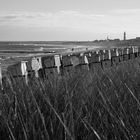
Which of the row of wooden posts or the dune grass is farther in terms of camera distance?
the row of wooden posts

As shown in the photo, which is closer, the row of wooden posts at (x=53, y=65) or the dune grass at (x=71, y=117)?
the dune grass at (x=71, y=117)

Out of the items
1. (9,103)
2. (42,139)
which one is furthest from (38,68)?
(42,139)

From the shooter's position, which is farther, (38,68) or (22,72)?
(38,68)

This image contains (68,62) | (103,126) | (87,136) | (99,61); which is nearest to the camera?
(87,136)

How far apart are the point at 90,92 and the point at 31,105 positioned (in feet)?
1.93

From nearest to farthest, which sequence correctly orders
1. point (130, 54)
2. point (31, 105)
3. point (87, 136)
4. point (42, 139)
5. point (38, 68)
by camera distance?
point (42, 139), point (87, 136), point (31, 105), point (38, 68), point (130, 54)

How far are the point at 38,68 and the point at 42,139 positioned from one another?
3008mm

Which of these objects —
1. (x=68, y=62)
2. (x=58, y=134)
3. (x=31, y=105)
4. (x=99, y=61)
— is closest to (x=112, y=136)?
(x=58, y=134)

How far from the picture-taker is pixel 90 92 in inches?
121

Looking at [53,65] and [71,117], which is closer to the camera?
[71,117]

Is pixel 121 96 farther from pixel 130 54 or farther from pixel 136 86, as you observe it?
pixel 130 54

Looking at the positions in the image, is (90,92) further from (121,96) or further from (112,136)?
(112,136)

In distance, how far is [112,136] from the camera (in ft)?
7.20

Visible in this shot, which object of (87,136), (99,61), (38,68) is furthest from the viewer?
(99,61)
